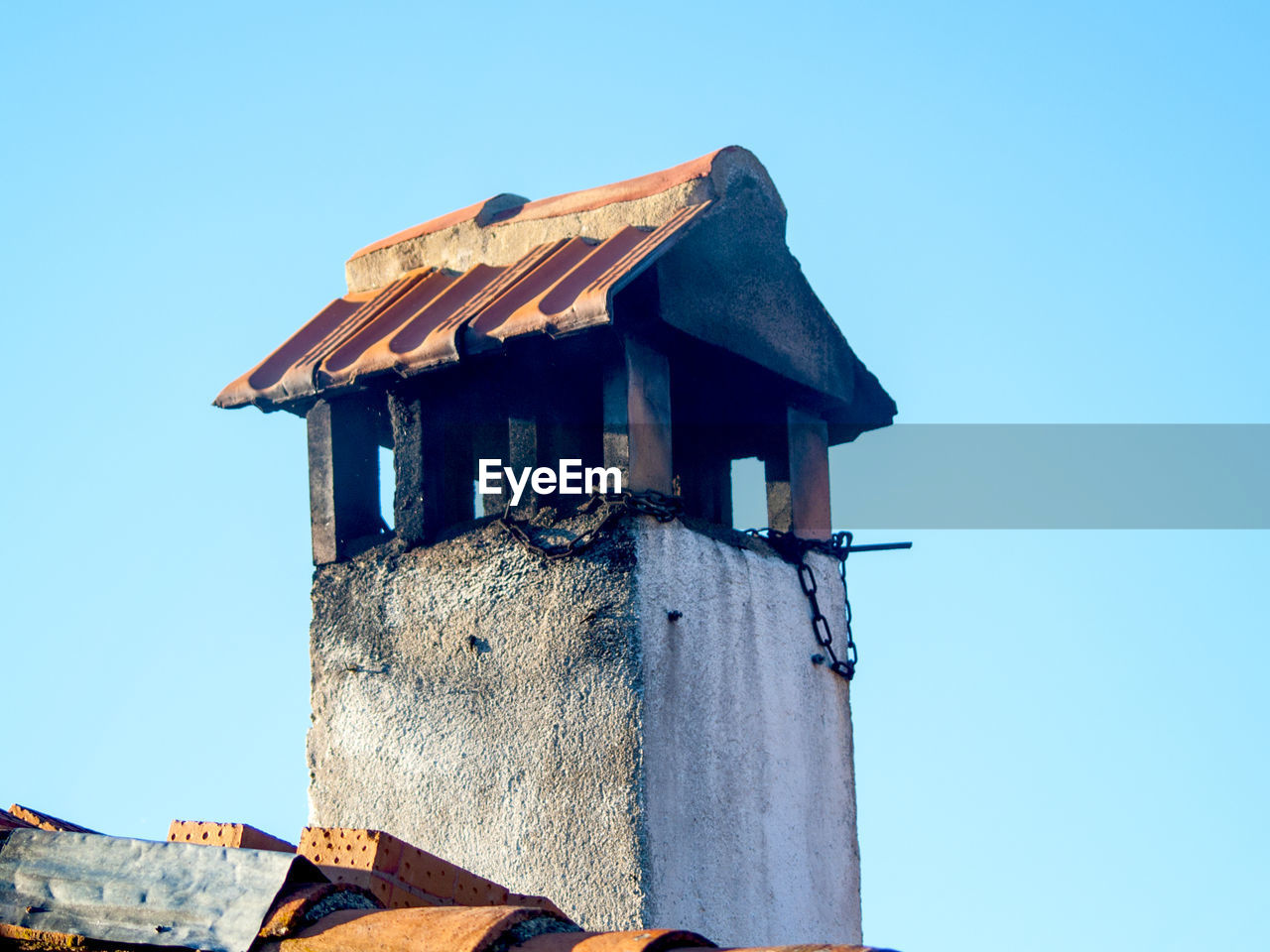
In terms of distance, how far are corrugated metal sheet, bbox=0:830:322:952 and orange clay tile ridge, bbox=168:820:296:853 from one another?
0.71 ft

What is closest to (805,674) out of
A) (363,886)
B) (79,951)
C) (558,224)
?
(558,224)

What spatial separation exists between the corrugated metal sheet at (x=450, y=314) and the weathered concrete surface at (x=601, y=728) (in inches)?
25.5

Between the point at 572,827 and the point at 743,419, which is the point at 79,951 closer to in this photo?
the point at 572,827

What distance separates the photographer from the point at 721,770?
495 cm

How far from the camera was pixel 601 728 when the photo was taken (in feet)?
15.4

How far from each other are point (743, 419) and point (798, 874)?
185 centimetres

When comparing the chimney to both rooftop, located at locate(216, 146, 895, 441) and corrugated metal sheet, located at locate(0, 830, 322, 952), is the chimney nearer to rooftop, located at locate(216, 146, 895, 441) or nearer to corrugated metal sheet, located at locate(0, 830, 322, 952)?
rooftop, located at locate(216, 146, 895, 441)

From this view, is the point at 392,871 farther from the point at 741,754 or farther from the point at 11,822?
the point at 741,754

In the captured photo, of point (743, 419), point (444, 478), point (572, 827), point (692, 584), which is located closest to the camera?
point (572, 827)

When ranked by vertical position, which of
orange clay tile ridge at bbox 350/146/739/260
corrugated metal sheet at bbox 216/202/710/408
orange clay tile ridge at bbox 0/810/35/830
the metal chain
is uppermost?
orange clay tile ridge at bbox 350/146/739/260

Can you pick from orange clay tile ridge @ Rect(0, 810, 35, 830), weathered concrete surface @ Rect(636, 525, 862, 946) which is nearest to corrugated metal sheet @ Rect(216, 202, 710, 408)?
weathered concrete surface @ Rect(636, 525, 862, 946)

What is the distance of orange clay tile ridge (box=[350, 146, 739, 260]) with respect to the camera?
5569 mm

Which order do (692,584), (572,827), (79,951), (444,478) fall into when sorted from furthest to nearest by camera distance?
(444,478) → (692,584) → (572,827) → (79,951)

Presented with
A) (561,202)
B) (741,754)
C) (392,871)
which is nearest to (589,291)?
(561,202)
